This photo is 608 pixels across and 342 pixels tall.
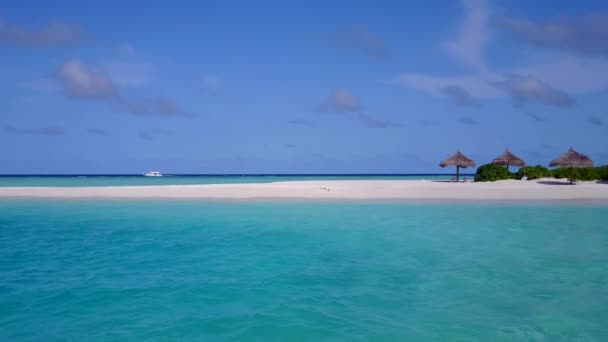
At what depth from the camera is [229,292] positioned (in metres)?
6.09

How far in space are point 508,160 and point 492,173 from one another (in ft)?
12.8

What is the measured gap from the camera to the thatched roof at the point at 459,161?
35.8m

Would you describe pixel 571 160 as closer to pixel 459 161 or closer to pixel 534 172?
pixel 534 172

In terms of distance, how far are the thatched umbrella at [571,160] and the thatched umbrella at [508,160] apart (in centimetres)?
600

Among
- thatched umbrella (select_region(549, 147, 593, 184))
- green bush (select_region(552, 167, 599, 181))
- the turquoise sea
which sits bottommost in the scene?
the turquoise sea

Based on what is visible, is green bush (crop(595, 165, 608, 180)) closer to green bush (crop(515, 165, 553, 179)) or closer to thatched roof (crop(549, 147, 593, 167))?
thatched roof (crop(549, 147, 593, 167))

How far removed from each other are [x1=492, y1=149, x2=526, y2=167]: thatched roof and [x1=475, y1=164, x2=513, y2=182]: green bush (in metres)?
2.27

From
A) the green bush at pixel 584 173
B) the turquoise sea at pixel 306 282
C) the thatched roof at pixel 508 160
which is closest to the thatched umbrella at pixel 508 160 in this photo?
the thatched roof at pixel 508 160

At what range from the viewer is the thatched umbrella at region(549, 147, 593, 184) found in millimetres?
28984

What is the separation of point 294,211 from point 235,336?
505 inches

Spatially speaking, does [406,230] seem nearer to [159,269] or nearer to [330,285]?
[330,285]

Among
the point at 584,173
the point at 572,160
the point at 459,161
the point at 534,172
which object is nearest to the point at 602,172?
the point at 584,173

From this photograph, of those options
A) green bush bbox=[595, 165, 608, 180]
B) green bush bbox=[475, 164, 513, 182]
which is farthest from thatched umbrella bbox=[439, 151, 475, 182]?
green bush bbox=[595, 165, 608, 180]

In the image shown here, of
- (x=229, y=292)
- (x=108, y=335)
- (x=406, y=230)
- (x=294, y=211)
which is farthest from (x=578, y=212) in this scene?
(x=108, y=335)
